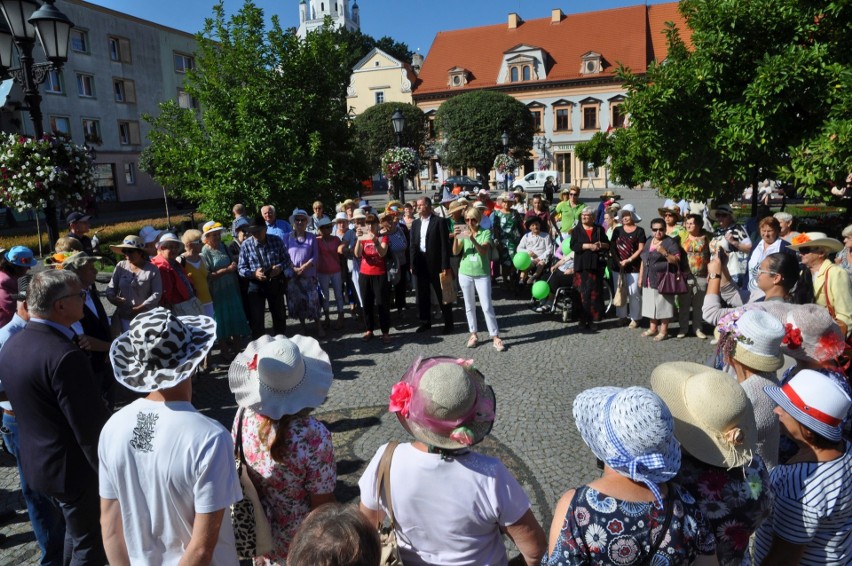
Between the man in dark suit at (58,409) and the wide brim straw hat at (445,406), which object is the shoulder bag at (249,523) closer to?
the wide brim straw hat at (445,406)

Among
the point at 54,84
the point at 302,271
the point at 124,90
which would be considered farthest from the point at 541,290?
the point at 124,90

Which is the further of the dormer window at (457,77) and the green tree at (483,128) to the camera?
the dormer window at (457,77)

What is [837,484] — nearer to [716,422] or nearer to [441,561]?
[716,422]

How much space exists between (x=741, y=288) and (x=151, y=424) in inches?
291

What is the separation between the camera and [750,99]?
8258mm

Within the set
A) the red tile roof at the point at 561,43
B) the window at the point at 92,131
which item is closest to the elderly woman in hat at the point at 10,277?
the window at the point at 92,131

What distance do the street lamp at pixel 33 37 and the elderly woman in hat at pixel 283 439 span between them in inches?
235

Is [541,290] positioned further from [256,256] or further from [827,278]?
[827,278]

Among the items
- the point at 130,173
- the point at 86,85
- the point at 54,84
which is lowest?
the point at 130,173

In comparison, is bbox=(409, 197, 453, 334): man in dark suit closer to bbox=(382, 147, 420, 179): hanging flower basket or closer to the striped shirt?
the striped shirt

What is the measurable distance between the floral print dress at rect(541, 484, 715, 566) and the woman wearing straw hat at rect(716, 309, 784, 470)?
1.09 metres

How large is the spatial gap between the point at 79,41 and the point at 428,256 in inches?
1492

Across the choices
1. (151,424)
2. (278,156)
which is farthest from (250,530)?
(278,156)

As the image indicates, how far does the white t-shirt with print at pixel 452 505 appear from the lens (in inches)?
80.4
